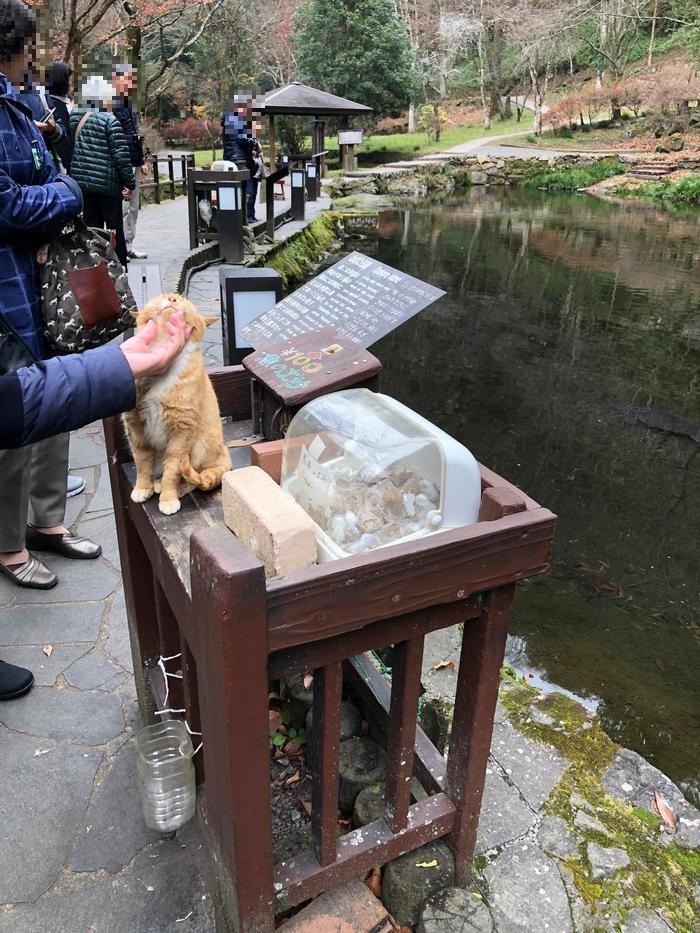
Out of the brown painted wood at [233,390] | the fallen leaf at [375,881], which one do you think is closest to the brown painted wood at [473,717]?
the fallen leaf at [375,881]

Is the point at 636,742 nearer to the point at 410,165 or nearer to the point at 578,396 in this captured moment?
the point at 578,396

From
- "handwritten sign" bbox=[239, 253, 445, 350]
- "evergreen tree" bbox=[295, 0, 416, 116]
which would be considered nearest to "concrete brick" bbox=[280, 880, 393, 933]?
"handwritten sign" bbox=[239, 253, 445, 350]

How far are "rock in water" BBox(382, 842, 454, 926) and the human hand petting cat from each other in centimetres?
149

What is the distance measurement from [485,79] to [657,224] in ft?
78.1

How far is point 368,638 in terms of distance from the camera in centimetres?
155

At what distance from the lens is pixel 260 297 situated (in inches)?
158

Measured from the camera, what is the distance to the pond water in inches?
161

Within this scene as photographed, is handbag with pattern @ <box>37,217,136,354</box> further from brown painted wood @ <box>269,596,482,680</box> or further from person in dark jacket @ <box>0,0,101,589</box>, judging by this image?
brown painted wood @ <box>269,596,482,680</box>

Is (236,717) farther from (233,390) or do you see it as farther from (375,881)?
(233,390)

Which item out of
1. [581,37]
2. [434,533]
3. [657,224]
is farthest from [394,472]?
[581,37]

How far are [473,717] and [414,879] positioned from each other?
536 millimetres

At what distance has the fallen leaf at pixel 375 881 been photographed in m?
2.02

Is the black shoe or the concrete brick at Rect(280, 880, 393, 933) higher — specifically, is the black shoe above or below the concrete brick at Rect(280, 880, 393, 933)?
below

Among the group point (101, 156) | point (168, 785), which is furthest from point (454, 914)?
point (101, 156)
